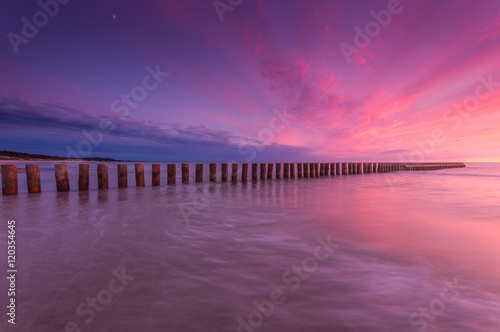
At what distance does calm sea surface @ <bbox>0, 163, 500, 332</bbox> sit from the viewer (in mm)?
1887

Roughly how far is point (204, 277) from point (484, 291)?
104 inches

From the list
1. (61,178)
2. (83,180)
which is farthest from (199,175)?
(61,178)

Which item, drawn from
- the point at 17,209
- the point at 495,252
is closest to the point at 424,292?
the point at 495,252

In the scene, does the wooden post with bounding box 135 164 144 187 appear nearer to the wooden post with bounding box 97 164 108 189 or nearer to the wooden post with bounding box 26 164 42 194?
the wooden post with bounding box 97 164 108 189

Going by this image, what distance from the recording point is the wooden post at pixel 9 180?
8.44 m

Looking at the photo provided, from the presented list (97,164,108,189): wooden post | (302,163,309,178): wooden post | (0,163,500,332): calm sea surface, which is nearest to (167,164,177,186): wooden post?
(97,164,108,189): wooden post

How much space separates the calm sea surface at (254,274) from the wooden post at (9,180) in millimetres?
4697

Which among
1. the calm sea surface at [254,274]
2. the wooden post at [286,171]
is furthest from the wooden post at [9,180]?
the wooden post at [286,171]

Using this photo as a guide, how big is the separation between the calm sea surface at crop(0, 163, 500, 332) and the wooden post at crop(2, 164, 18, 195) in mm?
4697

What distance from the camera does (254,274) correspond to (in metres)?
2.67

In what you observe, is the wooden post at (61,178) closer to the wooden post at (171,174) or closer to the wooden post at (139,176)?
the wooden post at (139,176)

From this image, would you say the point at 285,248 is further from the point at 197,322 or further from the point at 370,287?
the point at 197,322

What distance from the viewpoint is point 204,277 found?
259cm

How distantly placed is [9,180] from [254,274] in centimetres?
1020
